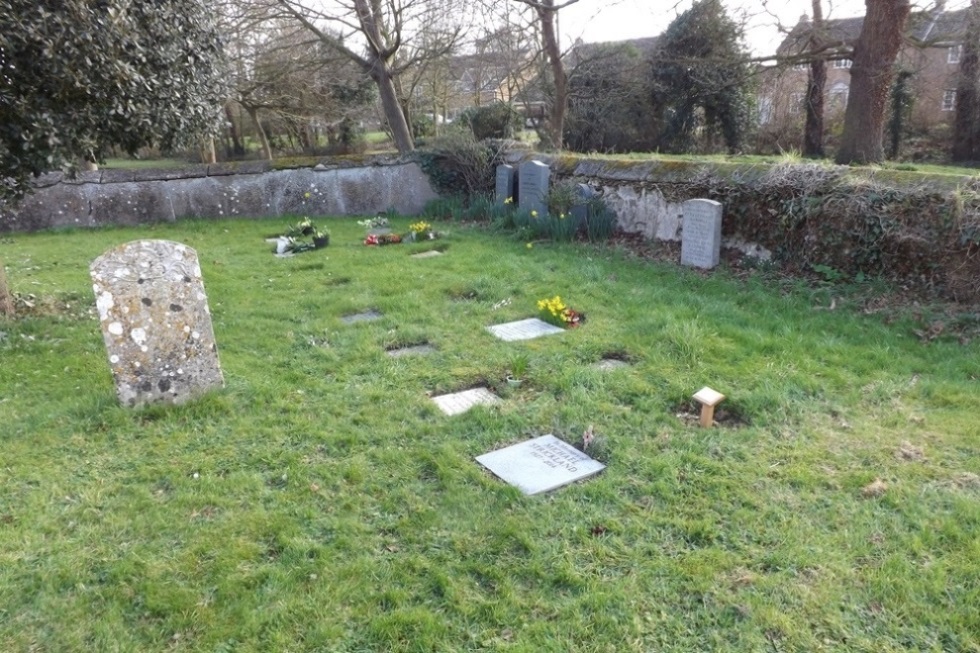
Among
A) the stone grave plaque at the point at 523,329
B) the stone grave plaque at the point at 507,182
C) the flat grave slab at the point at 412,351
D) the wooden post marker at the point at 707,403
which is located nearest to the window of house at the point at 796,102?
the stone grave plaque at the point at 507,182

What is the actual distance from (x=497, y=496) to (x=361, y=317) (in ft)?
10.1

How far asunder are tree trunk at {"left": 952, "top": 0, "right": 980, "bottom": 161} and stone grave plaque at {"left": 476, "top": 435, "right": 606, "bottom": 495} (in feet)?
61.7

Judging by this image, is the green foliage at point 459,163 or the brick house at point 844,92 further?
the brick house at point 844,92

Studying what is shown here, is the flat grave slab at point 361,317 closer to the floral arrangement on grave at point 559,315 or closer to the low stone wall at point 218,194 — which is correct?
the floral arrangement on grave at point 559,315

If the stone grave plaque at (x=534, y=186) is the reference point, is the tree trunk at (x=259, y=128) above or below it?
above

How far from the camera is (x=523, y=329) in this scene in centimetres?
520

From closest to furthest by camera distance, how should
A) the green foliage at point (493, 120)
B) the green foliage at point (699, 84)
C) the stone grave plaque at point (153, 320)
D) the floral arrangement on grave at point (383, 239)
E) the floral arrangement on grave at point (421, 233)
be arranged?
1. the stone grave plaque at point (153, 320)
2. the floral arrangement on grave at point (383, 239)
3. the floral arrangement on grave at point (421, 233)
4. the green foliage at point (699, 84)
5. the green foliage at point (493, 120)

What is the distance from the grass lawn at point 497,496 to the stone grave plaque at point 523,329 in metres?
0.17

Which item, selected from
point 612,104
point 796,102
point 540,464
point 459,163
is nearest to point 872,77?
point 612,104

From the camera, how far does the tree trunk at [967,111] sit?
16469 mm

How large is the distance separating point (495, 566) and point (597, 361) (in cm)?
228

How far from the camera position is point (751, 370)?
4.20 meters

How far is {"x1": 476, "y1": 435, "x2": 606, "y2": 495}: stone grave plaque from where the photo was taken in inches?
119

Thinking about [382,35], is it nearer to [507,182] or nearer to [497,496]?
[507,182]
